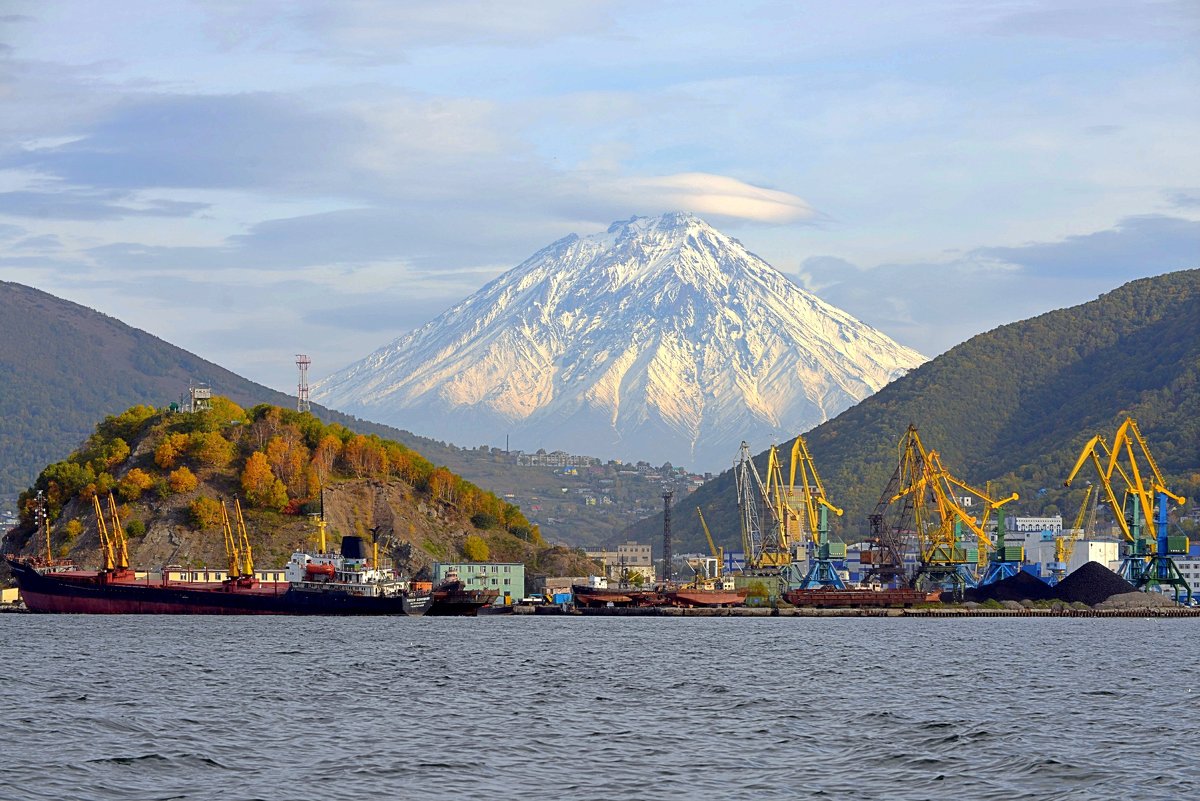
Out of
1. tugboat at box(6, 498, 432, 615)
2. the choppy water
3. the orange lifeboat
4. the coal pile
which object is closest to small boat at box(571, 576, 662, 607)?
tugboat at box(6, 498, 432, 615)

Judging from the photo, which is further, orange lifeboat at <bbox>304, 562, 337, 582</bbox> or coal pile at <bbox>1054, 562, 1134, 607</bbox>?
coal pile at <bbox>1054, 562, 1134, 607</bbox>

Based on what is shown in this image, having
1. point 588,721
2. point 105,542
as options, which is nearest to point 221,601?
point 105,542

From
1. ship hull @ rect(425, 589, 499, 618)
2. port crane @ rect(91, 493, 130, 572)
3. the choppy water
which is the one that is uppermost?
port crane @ rect(91, 493, 130, 572)

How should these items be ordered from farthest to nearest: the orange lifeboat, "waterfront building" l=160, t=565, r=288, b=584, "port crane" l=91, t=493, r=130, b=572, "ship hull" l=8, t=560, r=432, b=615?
1. "port crane" l=91, t=493, r=130, b=572
2. "waterfront building" l=160, t=565, r=288, b=584
3. the orange lifeboat
4. "ship hull" l=8, t=560, r=432, b=615

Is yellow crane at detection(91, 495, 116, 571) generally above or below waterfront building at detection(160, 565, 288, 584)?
above

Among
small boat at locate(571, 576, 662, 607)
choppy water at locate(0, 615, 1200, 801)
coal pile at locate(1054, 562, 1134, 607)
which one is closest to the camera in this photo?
choppy water at locate(0, 615, 1200, 801)

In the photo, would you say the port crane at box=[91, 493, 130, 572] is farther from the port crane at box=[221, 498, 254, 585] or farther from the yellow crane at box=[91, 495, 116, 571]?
the port crane at box=[221, 498, 254, 585]
